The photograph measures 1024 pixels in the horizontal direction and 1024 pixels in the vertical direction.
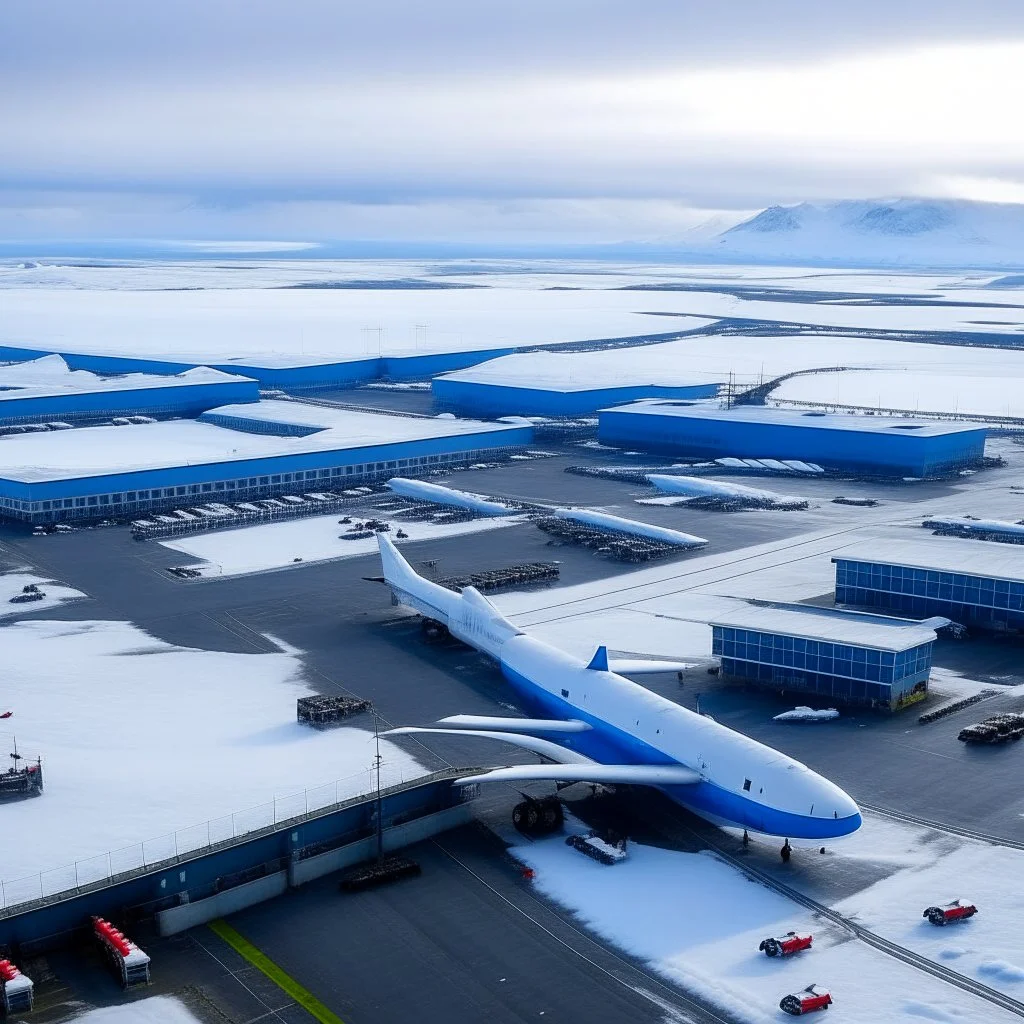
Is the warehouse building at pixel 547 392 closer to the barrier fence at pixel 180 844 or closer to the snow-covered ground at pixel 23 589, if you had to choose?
the snow-covered ground at pixel 23 589

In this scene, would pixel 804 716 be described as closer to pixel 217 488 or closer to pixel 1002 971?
pixel 1002 971

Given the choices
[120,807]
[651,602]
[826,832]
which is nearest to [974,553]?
[651,602]

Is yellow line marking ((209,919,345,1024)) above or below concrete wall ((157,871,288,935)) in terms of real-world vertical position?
below

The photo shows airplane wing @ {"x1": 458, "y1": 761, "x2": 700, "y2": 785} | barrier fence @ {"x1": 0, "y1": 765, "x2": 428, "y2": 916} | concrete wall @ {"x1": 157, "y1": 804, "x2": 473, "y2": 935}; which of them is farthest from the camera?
airplane wing @ {"x1": 458, "y1": 761, "x2": 700, "y2": 785}

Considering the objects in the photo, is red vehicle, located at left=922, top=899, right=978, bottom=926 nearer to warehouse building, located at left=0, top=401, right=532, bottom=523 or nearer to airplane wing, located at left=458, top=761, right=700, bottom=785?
airplane wing, located at left=458, top=761, right=700, bottom=785

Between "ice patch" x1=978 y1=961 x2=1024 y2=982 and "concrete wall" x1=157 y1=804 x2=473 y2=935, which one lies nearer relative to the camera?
"ice patch" x1=978 y1=961 x2=1024 y2=982

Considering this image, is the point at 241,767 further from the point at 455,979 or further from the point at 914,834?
the point at 914,834

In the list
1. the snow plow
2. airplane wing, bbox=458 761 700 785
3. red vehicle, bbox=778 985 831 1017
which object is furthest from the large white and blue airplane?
red vehicle, bbox=778 985 831 1017
